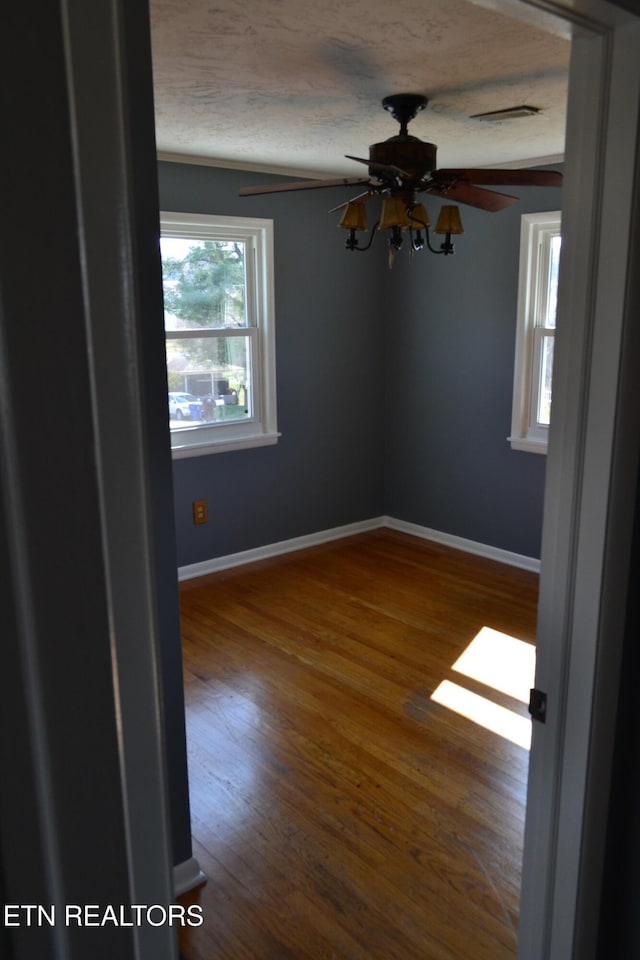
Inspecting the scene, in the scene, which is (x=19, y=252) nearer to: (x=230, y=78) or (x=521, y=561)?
(x=230, y=78)

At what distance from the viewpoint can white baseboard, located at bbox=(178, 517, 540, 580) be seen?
4.54m

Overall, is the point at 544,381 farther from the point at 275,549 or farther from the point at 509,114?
the point at 275,549

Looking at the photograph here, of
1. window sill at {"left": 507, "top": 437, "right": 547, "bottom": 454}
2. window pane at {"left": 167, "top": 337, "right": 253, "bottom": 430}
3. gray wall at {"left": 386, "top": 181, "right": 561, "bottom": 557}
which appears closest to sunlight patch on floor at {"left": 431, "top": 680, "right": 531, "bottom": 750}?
gray wall at {"left": 386, "top": 181, "right": 561, "bottom": 557}

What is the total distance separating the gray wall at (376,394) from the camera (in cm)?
445

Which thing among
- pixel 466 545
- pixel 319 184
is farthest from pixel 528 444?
pixel 319 184

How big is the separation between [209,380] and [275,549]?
1.21 metres

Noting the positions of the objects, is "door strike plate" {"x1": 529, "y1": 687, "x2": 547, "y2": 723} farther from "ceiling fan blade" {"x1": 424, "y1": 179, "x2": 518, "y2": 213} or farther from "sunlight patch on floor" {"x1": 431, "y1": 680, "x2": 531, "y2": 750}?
"ceiling fan blade" {"x1": 424, "y1": 179, "x2": 518, "y2": 213}

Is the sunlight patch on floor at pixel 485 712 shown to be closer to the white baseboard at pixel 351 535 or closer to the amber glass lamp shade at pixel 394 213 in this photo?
the white baseboard at pixel 351 535

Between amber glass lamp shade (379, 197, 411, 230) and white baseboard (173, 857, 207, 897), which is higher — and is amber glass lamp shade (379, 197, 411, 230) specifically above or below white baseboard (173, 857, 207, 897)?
above

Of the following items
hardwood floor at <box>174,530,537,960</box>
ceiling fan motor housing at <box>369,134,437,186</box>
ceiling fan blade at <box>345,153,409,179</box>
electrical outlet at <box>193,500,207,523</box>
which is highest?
ceiling fan motor housing at <box>369,134,437,186</box>

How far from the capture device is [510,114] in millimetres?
3023

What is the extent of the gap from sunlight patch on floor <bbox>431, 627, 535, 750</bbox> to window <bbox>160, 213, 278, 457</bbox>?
75.6 inches

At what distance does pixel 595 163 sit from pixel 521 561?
12.1ft

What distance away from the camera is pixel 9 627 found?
45cm
